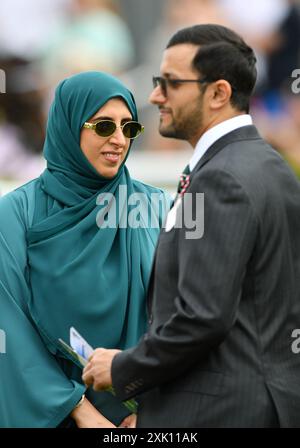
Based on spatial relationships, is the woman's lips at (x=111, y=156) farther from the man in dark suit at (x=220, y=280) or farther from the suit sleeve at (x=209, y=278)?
the suit sleeve at (x=209, y=278)

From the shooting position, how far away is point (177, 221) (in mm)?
2855

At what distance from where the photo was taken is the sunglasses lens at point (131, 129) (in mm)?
3742

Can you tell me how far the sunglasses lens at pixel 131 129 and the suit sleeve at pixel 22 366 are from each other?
1.86ft

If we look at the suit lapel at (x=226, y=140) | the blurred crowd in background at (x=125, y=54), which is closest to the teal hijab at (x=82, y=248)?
the suit lapel at (x=226, y=140)

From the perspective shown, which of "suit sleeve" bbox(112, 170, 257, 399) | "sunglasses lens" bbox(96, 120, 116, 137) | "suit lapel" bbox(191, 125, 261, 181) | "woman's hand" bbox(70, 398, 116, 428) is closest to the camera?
"suit sleeve" bbox(112, 170, 257, 399)

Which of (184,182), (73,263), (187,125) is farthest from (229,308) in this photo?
(73,263)

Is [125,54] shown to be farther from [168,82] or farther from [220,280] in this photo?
[220,280]

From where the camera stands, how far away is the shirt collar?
9.54 ft

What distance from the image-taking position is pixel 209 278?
106 inches

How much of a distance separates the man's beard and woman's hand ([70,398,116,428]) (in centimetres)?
112

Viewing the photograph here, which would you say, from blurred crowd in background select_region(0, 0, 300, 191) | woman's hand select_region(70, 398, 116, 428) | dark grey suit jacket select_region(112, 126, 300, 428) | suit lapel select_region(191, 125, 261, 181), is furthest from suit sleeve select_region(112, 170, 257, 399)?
blurred crowd in background select_region(0, 0, 300, 191)

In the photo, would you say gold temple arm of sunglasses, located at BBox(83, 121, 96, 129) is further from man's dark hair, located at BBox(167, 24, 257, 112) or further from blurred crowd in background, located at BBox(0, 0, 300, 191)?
blurred crowd in background, located at BBox(0, 0, 300, 191)

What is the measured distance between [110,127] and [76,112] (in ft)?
0.47
